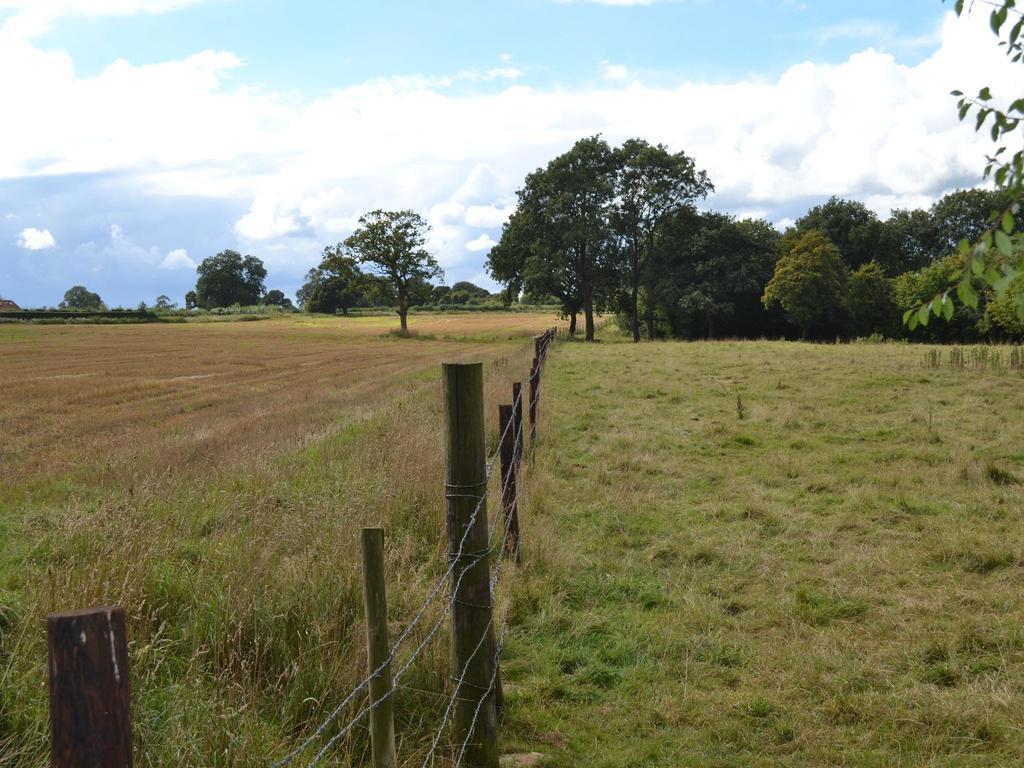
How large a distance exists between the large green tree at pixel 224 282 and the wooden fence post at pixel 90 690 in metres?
161

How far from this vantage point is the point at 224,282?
154 meters

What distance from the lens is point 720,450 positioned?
13781 millimetres

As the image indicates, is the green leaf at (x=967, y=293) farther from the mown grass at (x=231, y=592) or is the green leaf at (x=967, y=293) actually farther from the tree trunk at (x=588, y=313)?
the tree trunk at (x=588, y=313)

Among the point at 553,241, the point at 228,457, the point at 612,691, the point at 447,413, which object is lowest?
the point at 612,691

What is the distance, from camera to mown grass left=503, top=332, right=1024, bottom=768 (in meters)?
4.96

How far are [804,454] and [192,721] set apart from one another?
447 inches

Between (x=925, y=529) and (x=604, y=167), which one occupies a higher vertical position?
(x=604, y=167)

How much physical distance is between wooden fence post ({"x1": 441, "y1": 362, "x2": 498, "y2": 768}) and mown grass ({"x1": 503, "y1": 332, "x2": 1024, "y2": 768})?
717mm

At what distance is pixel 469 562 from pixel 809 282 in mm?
58365

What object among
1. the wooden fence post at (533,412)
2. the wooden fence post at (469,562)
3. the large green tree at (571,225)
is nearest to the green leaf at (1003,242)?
the wooden fence post at (469,562)

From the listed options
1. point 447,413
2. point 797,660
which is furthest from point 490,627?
point 797,660

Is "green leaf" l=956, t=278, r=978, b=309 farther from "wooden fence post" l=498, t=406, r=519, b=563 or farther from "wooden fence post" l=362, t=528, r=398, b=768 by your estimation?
"wooden fence post" l=498, t=406, r=519, b=563

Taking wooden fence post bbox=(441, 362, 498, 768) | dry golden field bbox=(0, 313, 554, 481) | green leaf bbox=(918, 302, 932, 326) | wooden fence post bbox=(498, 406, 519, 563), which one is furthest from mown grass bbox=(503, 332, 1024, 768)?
dry golden field bbox=(0, 313, 554, 481)

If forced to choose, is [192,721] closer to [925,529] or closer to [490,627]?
[490,627]
